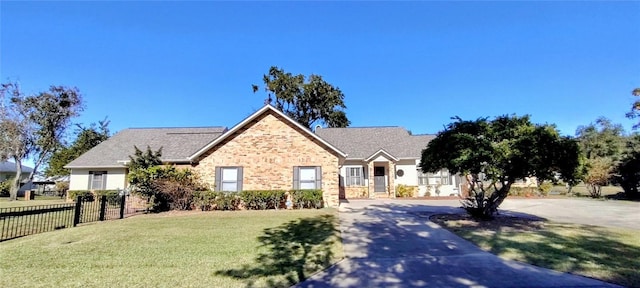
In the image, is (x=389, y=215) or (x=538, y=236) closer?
(x=538, y=236)

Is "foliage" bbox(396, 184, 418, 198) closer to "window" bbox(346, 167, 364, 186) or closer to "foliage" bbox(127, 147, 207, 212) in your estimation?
"window" bbox(346, 167, 364, 186)

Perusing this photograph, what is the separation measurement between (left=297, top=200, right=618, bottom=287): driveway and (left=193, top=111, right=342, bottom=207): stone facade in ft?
26.1

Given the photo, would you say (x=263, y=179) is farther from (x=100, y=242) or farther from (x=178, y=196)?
(x=100, y=242)

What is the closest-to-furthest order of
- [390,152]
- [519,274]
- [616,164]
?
[519,274]
[616,164]
[390,152]

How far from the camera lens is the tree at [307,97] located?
41438 millimetres

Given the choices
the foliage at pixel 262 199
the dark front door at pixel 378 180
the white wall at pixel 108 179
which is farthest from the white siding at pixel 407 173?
the white wall at pixel 108 179

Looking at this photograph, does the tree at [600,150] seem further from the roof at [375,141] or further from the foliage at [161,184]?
the foliage at [161,184]

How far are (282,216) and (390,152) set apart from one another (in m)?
14.2

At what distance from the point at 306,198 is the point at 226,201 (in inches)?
158

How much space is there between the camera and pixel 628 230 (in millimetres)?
9930

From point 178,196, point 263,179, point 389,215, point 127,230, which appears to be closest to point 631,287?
A: point 389,215

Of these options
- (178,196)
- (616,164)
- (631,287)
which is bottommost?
(631,287)

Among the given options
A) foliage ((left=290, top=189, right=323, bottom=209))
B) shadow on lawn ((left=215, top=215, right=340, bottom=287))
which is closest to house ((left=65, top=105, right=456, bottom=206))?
foliage ((left=290, top=189, right=323, bottom=209))

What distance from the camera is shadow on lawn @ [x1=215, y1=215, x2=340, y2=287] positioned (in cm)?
583
